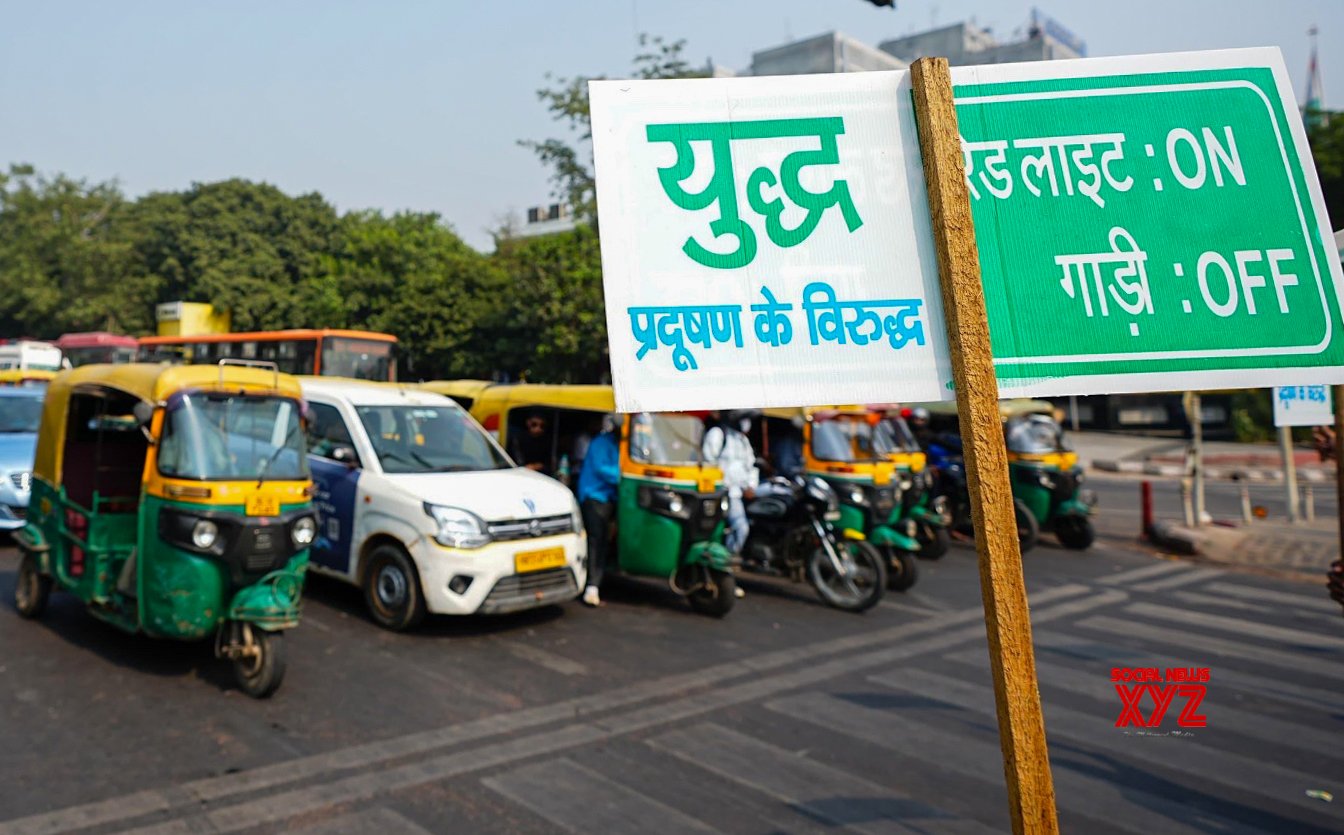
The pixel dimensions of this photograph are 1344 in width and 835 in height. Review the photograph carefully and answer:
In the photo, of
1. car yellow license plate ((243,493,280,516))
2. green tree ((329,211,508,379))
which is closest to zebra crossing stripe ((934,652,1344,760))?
car yellow license plate ((243,493,280,516))

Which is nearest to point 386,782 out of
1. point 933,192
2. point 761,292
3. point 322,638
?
point 322,638

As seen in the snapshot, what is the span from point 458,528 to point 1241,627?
7.03m

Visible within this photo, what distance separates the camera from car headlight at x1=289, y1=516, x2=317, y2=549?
6363 mm

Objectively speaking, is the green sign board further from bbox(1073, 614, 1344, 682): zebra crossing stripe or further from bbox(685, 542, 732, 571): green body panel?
bbox(685, 542, 732, 571): green body panel

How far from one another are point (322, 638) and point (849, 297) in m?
6.53

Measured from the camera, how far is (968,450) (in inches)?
79.0

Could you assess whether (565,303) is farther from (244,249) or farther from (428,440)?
(244,249)

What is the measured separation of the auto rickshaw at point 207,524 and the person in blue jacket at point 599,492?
3075mm

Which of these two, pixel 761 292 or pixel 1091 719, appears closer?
pixel 761 292

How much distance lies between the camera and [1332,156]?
29188 millimetres

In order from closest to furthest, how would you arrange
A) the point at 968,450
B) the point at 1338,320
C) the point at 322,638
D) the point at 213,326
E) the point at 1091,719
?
the point at 968,450 < the point at 1338,320 < the point at 1091,719 < the point at 322,638 < the point at 213,326

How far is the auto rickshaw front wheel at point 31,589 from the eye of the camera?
7.60 metres

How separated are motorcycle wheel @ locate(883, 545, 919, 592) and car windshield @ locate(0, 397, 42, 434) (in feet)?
32.8

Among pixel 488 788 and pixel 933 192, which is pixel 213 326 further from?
pixel 933 192
